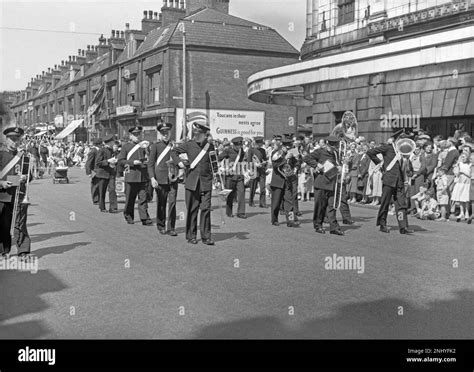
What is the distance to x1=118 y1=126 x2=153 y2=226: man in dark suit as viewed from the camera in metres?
12.7

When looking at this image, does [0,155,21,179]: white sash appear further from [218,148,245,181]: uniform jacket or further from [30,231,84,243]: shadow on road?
[218,148,245,181]: uniform jacket

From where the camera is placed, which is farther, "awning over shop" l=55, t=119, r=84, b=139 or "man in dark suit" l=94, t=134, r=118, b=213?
"awning over shop" l=55, t=119, r=84, b=139

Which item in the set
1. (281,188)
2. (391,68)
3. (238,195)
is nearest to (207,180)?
(281,188)

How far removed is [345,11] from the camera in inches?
1013

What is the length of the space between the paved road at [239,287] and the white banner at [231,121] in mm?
27483

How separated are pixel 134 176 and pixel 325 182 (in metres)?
4.02

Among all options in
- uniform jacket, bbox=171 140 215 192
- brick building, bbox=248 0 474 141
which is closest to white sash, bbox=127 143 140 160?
uniform jacket, bbox=171 140 215 192

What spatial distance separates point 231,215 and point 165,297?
7.82 m

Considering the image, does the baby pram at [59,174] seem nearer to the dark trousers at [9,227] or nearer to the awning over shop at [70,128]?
the dark trousers at [9,227]

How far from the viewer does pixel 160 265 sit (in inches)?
327

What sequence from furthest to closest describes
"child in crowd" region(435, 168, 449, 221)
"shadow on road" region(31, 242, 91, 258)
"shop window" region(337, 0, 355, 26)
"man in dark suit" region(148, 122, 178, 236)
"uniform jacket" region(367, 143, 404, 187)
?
"shop window" region(337, 0, 355, 26), "child in crowd" region(435, 168, 449, 221), "uniform jacket" region(367, 143, 404, 187), "man in dark suit" region(148, 122, 178, 236), "shadow on road" region(31, 242, 91, 258)

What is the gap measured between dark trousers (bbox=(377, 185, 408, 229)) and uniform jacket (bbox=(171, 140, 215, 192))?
360 centimetres
